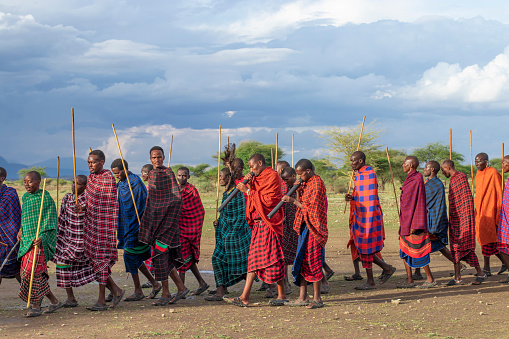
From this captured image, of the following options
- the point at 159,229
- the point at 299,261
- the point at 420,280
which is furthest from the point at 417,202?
the point at 159,229

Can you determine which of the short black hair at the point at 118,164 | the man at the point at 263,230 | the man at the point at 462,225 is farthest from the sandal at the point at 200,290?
the man at the point at 462,225

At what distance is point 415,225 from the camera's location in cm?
900

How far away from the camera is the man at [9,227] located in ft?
25.3

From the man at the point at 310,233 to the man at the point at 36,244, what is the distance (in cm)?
301

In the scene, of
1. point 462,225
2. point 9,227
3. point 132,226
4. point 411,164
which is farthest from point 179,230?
point 462,225

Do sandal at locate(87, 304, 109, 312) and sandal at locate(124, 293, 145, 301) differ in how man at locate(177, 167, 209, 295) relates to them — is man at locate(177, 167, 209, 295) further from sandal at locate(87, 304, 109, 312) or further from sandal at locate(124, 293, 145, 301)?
sandal at locate(87, 304, 109, 312)

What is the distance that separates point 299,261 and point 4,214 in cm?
383

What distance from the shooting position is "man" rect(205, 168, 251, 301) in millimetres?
8164

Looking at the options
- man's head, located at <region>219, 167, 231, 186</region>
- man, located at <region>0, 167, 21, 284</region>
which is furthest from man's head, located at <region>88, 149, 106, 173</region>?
man's head, located at <region>219, 167, 231, 186</region>

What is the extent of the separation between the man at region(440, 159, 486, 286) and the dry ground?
1.44 ft

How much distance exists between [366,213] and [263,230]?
6.40 feet

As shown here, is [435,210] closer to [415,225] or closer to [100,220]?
[415,225]

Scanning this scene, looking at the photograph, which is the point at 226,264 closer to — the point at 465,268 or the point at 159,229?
the point at 159,229

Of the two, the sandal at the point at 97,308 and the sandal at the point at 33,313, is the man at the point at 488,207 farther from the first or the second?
the sandal at the point at 33,313
